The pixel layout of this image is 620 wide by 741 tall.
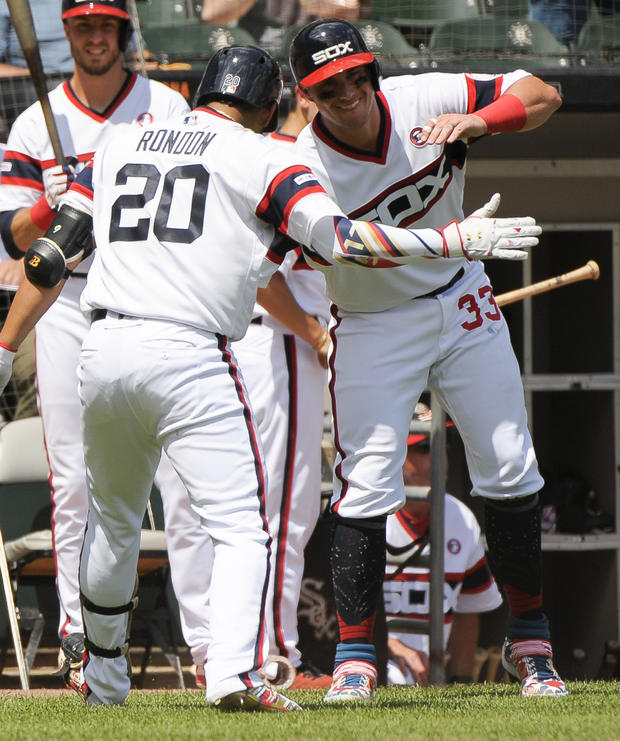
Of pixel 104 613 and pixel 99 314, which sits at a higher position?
pixel 99 314

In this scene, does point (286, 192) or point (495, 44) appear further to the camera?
point (495, 44)

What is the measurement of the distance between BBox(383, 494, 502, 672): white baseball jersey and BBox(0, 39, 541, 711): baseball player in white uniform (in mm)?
2386

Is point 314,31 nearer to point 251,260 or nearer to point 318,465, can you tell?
point 251,260

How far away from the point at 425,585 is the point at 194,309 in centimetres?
286

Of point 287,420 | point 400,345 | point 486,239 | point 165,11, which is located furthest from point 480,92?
point 165,11

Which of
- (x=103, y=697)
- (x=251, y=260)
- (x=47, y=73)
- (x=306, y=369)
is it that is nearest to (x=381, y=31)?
(x=47, y=73)

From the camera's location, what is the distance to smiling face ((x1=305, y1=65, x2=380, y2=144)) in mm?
3471

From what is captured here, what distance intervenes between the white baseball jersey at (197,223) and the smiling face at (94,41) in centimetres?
138

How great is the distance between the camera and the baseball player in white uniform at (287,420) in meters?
4.33

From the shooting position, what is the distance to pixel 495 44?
6969 mm

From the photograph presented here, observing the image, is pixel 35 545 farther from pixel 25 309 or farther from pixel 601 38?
pixel 601 38

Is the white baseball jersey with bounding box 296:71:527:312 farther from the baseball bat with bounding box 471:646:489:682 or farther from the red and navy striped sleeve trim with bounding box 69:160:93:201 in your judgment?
the baseball bat with bounding box 471:646:489:682

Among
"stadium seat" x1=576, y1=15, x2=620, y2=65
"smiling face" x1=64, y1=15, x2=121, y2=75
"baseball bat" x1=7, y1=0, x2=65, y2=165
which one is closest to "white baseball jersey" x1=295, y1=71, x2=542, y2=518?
"baseball bat" x1=7, y1=0, x2=65, y2=165

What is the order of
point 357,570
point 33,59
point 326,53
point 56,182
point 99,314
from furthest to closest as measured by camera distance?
point 33,59
point 56,182
point 357,570
point 326,53
point 99,314
